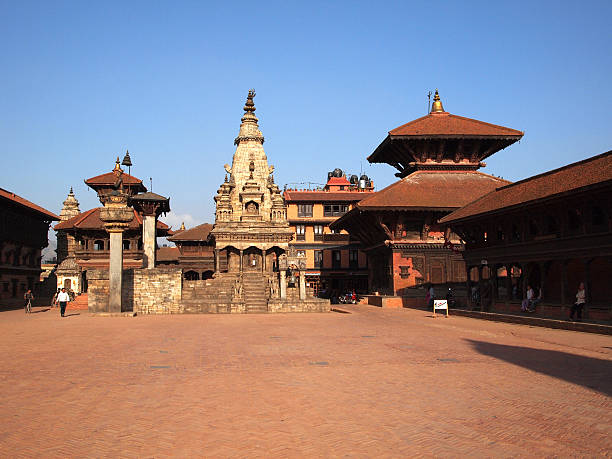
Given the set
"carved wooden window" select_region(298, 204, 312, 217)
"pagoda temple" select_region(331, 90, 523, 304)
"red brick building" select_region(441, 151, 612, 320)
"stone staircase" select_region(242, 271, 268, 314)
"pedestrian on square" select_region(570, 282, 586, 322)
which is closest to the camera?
"red brick building" select_region(441, 151, 612, 320)

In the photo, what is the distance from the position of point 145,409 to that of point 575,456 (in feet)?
19.8

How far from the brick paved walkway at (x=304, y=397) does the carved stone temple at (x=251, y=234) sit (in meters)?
17.2

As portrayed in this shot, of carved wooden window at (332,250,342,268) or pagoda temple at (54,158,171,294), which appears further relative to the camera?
carved wooden window at (332,250,342,268)

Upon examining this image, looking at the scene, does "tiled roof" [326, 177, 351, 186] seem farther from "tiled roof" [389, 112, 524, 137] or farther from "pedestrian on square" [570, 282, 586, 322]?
"pedestrian on square" [570, 282, 586, 322]

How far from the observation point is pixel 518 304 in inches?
989

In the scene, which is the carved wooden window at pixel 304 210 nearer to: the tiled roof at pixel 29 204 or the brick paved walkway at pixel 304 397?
the tiled roof at pixel 29 204

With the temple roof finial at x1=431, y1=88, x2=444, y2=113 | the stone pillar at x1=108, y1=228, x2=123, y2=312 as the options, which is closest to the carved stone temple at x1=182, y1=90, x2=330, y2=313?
the stone pillar at x1=108, y1=228, x2=123, y2=312

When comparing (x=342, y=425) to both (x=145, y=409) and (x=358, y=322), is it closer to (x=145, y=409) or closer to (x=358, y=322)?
(x=145, y=409)

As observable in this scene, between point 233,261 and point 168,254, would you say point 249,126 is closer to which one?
point 233,261

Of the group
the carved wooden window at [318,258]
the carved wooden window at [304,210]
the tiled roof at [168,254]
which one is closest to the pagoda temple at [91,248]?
the tiled roof at [168,254]

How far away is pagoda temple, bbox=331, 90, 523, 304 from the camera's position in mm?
36531

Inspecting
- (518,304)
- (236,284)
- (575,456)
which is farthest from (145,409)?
(236,284)

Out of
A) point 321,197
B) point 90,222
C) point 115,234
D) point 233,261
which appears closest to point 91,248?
point 90,222

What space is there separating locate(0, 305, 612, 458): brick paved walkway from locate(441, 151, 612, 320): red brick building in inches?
195
